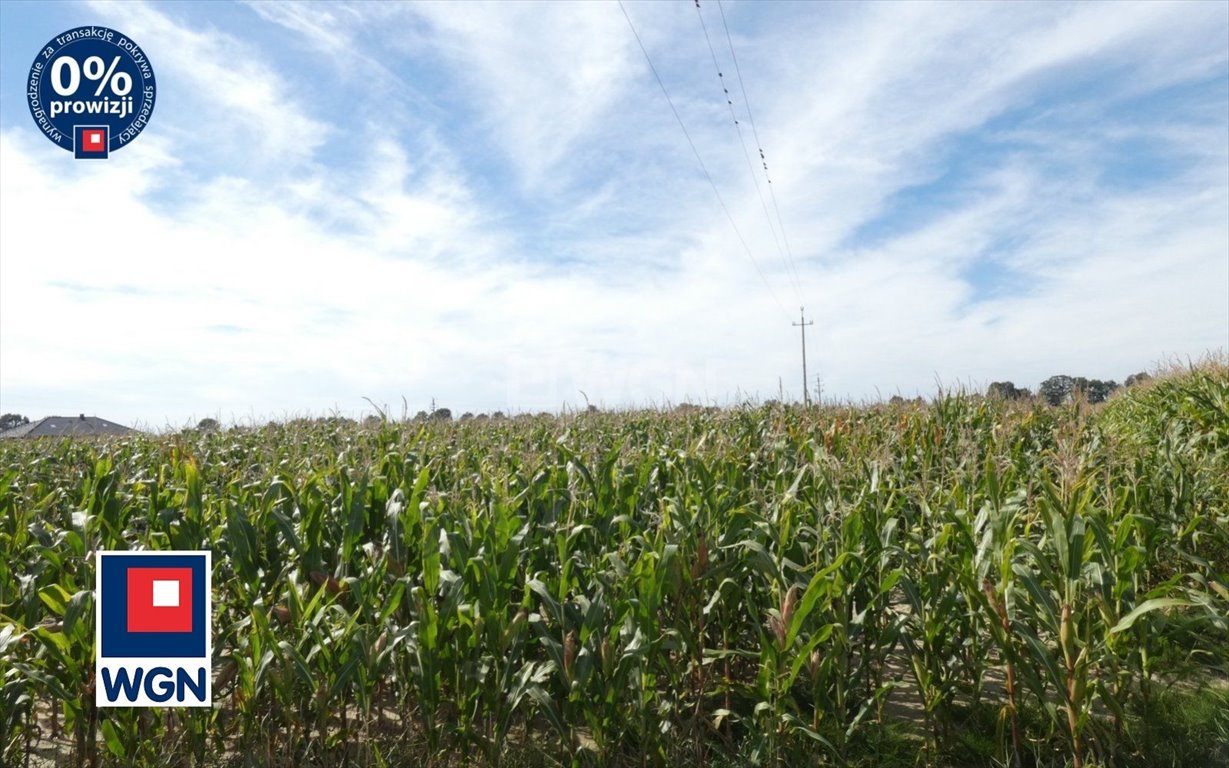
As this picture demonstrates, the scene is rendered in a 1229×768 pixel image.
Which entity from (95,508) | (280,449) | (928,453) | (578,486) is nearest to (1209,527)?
(928,453)

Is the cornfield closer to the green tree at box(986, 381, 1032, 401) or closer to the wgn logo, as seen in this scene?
the wgn logo

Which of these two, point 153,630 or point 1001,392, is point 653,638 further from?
point 1001,392

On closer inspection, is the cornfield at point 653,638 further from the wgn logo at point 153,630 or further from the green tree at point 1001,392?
the green tree at point 1001,392

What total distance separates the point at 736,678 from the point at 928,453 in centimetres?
509

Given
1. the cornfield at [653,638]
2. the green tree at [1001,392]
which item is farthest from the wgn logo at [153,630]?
the green tree at [1001,392]

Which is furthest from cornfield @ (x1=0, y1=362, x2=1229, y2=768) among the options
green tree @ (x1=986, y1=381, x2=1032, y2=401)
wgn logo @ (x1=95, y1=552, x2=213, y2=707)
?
green tree @ (x1=986, y1=381, x2=1032, y2=401)

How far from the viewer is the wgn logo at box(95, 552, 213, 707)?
388 centimetres

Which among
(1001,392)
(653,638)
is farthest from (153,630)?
(1001,392)

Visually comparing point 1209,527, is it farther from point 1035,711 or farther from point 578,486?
point 578,486

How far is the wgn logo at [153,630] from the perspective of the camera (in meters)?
3.88

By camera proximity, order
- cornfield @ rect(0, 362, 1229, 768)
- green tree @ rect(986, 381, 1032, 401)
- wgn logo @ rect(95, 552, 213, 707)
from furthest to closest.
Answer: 1. green tree @ rect(986, 381, 1032, 401)
2. wgn logo @ rect(95, 552, 213, 707)
3. cornfield @ rect(0, 362, 1229, 768)

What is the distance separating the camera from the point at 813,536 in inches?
179

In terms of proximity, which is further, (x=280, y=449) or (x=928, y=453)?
Answer: (x=280, y=449)

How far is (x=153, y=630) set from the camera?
4125mm
